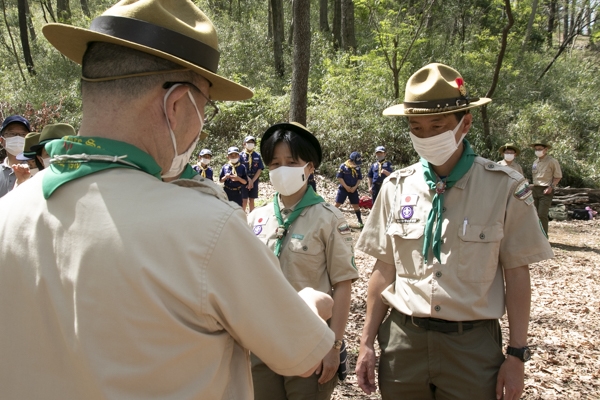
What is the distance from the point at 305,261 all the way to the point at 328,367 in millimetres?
631

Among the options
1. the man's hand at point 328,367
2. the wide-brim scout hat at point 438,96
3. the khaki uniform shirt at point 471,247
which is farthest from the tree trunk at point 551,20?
the man's hand at point 328,367

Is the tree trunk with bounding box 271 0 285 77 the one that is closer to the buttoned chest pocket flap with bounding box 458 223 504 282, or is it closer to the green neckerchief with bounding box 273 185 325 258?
the green neckerchief with bounding box 273 185 325 258

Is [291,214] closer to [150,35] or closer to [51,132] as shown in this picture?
[150,35]

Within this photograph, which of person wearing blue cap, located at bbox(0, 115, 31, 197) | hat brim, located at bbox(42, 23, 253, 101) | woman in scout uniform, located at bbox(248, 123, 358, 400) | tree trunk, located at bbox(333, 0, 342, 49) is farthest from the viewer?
tree trunk, located at bbox(333, 0, 342, 49)

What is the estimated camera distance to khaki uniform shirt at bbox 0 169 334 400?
1.28 meters

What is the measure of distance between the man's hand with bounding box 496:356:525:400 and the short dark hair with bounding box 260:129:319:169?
1726 millimetres

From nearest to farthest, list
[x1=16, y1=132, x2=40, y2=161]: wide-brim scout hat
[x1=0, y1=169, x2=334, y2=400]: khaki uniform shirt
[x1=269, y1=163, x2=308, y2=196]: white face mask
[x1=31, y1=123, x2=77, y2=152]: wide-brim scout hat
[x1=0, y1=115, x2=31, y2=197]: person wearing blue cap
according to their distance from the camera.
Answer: [x1=0, y1=169, x2=334, y2=400]: khaki uniform shirt
[x1=269, y1=163, x2=308, y2=196]: white face mask
[x1=31, y1=123, x2=77, y2=152]: wide-brim scout hat
[x1=16, y1=132, x2=40, y2=161]: wide-brim scout hat
[x1=0, y1=115, x2=31, y2=197]: person wearing blue cap

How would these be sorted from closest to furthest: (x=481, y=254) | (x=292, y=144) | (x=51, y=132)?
(x=481, y=254) < (x=292, y=144) < (x=51, y=132)

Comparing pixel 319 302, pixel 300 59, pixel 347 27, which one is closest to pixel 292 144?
pixel 319 302

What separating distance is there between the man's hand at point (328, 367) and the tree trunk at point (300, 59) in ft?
21.2

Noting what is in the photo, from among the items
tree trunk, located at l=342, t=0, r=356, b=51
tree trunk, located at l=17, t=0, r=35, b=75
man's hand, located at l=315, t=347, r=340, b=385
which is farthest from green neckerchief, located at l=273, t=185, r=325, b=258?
tree trunk, located at l=17, t=0, r=35, b=75

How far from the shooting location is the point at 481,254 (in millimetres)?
2695

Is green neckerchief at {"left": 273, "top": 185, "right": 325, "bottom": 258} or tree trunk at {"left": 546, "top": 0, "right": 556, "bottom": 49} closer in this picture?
green neckerchief at {"left": 273, "top": 185, "right": 325, "bottom": 258}

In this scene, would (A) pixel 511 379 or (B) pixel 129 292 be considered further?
(A) pixel 511 379
